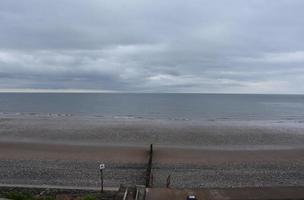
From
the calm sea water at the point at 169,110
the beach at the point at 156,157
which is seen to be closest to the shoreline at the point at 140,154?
the beach at the point at 156,157

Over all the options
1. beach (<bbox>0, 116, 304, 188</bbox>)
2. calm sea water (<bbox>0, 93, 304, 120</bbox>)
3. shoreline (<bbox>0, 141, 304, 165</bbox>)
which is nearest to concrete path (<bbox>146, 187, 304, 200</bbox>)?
beach (<bbox>0, 116, 304, 188</bbox>)

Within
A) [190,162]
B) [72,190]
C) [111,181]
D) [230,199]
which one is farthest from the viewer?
[190,162]

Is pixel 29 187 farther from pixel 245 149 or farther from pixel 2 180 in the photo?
pixel 245 149

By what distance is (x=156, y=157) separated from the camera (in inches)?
955

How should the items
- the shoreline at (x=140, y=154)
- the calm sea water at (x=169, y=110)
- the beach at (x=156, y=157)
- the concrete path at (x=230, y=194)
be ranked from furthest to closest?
the calm sea water at (x=169, y=110), the shoreline at (x=140, y=154), the beach at (x=156, y=157), the concrete path at (x=230, y=194)

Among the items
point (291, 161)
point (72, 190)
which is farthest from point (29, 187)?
point (291, 161)

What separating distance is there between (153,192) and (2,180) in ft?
37.2

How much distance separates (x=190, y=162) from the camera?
75.2 feet

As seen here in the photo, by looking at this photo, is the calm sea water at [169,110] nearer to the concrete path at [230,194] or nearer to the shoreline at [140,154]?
the shoreline at [140,154]

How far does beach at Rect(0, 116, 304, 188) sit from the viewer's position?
18.5 m

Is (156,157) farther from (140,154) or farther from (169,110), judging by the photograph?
(169,110)

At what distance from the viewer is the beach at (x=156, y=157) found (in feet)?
60.5

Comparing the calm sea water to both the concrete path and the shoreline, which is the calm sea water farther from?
the concrete path

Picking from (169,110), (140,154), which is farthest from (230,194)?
(169,110)
